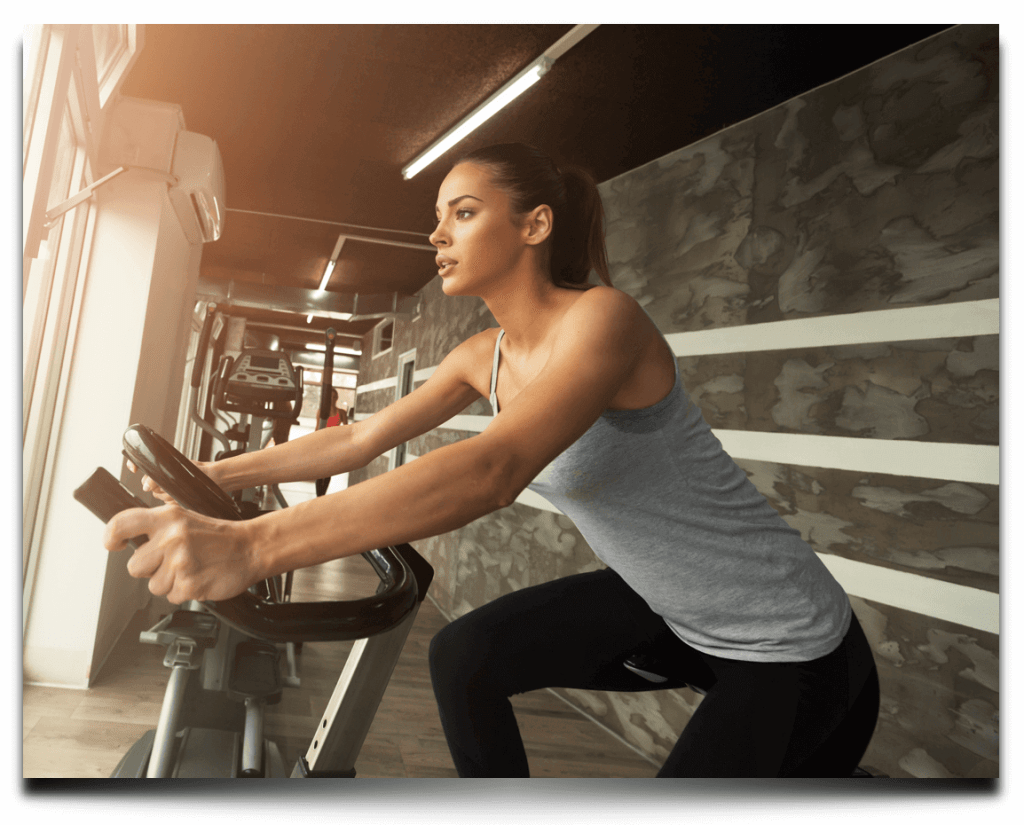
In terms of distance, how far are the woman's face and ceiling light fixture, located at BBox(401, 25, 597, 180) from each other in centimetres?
74

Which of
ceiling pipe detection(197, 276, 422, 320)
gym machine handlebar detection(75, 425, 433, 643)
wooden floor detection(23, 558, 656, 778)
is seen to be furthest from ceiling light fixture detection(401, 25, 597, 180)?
wooden floor detection(23, 558, 656, 778)

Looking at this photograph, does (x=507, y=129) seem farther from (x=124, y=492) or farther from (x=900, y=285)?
(x=124, y=492)

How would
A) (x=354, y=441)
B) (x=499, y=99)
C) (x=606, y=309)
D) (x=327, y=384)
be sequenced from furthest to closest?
1. (x=327, y=384)
2. (x=499, y=99)
3. (x=354, y=441)
4. (x=606, y=309)

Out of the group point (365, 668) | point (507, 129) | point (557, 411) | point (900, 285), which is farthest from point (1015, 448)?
point (507, 129)

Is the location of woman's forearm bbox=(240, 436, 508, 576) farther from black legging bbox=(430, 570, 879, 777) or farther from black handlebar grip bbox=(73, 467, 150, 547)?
black legging bbox=(430, 570, 879, 777)

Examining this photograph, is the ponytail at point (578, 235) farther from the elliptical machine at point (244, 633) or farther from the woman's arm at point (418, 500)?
the elliptical machine at point (244, 633)

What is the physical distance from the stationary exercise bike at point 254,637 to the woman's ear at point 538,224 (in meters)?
0.62

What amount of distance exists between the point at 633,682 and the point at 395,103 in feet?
6.56

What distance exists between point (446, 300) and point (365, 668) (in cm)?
130

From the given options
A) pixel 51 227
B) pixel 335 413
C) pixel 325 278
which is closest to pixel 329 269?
pixel 325 278

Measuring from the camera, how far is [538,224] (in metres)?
1.22

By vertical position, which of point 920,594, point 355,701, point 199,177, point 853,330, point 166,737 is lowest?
point 166,737

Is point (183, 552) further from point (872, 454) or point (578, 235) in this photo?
point (872, 454)

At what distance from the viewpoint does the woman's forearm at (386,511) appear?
2.01 feet
